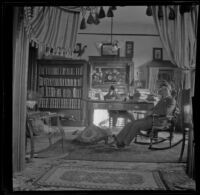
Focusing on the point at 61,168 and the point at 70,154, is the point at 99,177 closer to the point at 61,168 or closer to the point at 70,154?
the point at 61,168

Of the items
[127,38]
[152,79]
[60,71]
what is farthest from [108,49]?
[152,79]

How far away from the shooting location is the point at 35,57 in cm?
557

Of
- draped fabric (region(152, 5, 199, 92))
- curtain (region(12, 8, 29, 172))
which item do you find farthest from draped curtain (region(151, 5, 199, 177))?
curtain (region(12, 8, 29, 172))

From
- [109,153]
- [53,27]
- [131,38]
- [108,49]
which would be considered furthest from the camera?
[108,49]

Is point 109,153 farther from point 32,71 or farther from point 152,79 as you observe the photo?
point 32,71

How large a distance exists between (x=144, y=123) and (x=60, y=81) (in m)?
1.82

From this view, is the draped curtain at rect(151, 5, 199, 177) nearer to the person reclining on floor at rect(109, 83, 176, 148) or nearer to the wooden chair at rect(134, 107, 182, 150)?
the wooden chair at rect(134, 107, 182, 150)

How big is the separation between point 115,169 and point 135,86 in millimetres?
2120

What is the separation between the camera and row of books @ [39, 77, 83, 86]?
5.00 meters

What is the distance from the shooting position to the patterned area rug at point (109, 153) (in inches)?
164

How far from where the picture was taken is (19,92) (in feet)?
11.3

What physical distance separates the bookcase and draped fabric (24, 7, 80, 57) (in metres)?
1.09
